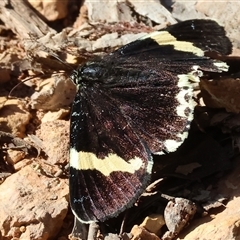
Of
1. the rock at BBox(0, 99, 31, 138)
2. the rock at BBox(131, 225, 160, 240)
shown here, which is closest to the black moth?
the rock at BBox(131, 225, 160, 240)

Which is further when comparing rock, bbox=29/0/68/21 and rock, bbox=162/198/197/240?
rock, bbox=29/0/68/21

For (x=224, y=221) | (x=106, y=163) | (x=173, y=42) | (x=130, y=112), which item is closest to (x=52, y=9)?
(x=173, y=42)

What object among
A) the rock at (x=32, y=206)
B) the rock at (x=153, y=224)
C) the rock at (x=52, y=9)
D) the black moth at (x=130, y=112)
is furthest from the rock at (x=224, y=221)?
the rock at (x=52, y=9)

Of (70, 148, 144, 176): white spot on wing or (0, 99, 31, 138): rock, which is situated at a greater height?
(70, 148, 144, 176): white spot on wing

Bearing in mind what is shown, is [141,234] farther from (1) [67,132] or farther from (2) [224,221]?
(1) [67,132]

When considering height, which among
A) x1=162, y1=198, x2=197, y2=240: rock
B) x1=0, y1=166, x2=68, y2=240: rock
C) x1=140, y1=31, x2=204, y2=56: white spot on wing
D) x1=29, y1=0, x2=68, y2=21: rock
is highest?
x1=140, y1=31, x2=204, y2=56: white spot on wing

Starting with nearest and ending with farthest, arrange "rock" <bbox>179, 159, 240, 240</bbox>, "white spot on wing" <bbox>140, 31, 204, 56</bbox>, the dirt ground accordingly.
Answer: "rock" <bbox>179, 159, 240, 240</bbox>, the dirt ground, "white spot on wing" <bbox>140, 31, 204, 56</bbox>

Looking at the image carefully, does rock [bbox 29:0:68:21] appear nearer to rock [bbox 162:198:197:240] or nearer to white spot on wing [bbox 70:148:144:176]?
white spot on wing [bbox 70:148:144:176]

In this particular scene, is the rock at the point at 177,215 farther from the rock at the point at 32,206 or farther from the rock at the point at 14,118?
the rock at the point at 14,118
